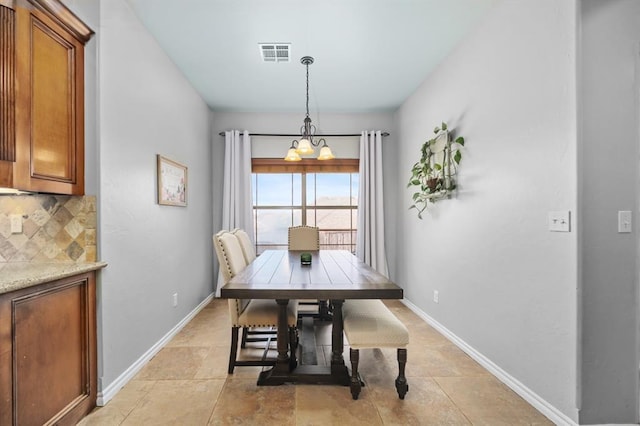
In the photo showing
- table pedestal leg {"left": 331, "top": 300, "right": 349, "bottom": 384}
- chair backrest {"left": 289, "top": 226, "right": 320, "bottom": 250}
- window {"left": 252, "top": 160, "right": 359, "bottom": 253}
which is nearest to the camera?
table pedestal leg {"left": 331, "top": 300, "right": 349, "bottom": 384}

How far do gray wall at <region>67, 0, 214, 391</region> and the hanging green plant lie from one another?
258 centimetres

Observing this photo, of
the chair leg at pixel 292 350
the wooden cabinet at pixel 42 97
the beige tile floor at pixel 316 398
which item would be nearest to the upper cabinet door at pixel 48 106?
the wooden cabinet at pixel 42 97

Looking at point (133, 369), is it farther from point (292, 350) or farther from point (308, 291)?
point (308, 291)

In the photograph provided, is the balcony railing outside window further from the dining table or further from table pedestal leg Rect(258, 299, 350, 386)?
table pedestal leg Rect(258, 299, 350, 386)

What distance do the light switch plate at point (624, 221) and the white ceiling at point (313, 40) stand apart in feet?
5.64

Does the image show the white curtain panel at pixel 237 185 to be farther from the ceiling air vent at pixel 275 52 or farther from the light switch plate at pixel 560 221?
the light switch plate at pixel 560 221

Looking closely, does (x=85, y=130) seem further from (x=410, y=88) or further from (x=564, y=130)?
(x=410, y=88)

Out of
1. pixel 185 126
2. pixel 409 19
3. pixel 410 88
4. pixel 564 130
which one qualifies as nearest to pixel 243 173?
pixel 185 126

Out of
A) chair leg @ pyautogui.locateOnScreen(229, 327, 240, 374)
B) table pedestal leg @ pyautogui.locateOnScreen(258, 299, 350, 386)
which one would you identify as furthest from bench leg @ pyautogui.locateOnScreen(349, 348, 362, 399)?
chair leg @ pyautogui.locateOnScreen(229, 327, 240, 374)

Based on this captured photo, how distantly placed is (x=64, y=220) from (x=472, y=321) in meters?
3.03

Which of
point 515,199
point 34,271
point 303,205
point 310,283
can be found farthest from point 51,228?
point 303,205

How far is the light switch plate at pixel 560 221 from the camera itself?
1.71 meters

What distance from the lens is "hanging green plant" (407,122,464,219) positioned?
116 inches

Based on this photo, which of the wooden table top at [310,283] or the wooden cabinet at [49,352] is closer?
the wooden cabinet at [49,352]
